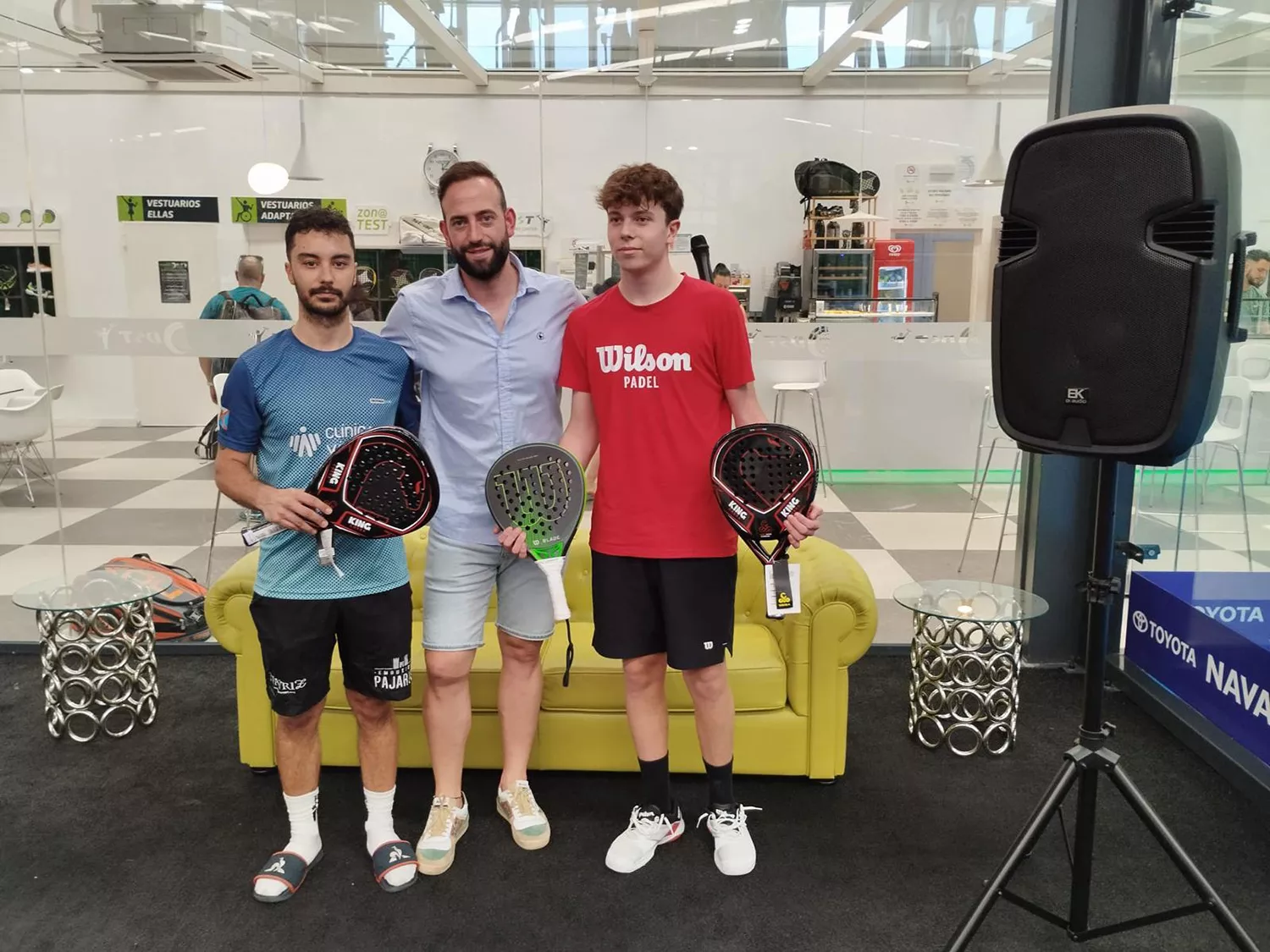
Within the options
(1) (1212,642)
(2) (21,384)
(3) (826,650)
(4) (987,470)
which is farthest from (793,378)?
(2) (21,384)

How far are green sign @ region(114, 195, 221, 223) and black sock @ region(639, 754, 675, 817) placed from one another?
9.01 ft

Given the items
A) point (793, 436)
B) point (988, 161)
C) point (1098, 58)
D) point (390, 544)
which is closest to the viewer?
point (793, 436)

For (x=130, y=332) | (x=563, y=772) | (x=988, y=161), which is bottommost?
(x=563, y=772)

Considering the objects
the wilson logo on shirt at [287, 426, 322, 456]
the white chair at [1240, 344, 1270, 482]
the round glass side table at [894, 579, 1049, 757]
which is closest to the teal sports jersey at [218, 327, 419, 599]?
the wilson logo on shirt at [287, 426, 322, 456]

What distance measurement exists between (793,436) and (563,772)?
131 centimetres

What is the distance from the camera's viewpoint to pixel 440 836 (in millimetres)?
2334

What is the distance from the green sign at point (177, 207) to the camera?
12.2 ft

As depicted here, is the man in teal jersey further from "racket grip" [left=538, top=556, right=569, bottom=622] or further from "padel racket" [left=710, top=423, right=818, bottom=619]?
"padel racket" [left=710, top=423, right=818, bottom=619]

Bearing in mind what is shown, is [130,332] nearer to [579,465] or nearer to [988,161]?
[579,465]

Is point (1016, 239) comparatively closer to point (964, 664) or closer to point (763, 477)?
point (763, 477)

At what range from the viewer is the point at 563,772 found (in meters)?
2.81

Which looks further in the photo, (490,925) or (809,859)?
(809,859)

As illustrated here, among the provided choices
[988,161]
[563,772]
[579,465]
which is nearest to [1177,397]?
[579,465]

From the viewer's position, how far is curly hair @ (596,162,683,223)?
204 centimetres
